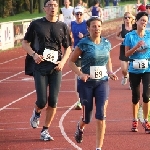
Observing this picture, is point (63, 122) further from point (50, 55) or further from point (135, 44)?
point (50, 55)

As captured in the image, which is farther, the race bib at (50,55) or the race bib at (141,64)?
the race bib at (141,64)

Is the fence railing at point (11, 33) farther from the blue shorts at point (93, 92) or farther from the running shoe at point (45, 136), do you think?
the blue shorts at point (93, 92)

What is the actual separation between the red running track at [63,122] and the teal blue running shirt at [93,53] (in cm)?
140

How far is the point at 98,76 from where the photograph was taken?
30.8 feet

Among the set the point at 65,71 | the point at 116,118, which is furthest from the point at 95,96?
the point at 65,71

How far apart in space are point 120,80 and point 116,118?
23.5 feet

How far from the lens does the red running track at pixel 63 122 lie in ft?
34.2

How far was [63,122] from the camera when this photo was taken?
12680 mm

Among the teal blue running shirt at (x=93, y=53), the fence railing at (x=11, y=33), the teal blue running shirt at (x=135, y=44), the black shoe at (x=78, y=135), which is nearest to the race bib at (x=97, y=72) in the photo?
the teal blue running shirt at (x=93, y=53)

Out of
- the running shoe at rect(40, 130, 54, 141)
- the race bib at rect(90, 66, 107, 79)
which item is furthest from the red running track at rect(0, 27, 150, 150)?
the race bib at rect(90, 66, 107, 79)

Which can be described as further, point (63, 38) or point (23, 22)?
point (23, 22)

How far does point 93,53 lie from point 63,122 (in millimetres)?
3572

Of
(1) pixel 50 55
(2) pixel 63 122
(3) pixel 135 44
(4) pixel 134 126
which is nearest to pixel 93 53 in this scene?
(1) pixel 50 55

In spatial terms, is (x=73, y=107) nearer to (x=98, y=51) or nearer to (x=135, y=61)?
(x=135, y=61)
